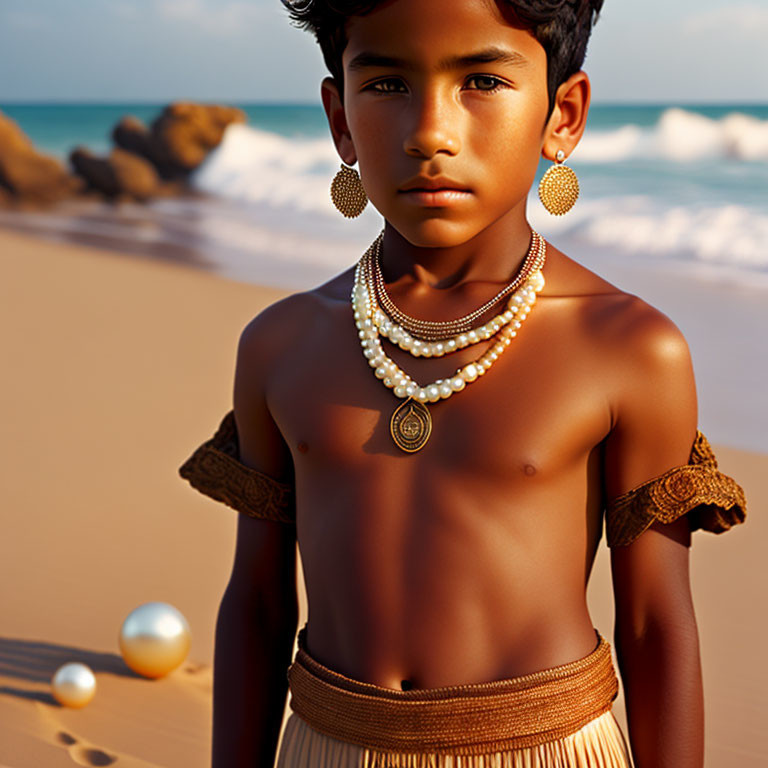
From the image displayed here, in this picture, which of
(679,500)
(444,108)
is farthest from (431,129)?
(679,500)

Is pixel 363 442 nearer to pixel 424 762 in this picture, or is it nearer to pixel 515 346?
pixel 515 346

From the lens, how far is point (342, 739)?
1.82 m

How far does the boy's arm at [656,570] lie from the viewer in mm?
1766

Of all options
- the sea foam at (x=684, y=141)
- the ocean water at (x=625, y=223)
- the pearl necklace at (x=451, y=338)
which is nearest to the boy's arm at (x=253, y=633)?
the pearl necklace at (x=451, y=338)

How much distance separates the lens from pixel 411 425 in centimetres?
179

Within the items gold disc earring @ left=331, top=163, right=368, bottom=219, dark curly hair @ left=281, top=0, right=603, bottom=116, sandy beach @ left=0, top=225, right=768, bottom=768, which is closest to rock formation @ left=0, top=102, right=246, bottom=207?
sandy beach @ left=0, top=225, right=768, bottom=768

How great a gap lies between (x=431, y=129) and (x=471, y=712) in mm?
824

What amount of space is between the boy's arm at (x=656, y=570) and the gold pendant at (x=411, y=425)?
0.90 ft

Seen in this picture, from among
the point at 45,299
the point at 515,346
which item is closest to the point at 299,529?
the point at 515,346

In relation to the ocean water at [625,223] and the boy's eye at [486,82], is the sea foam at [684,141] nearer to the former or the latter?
the ocean water at [625,223]

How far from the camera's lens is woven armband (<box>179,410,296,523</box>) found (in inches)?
79.2

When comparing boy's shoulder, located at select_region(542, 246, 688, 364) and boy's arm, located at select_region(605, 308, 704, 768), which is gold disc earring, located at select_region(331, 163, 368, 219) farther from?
boy's arm, located at select_region(605, 308, 704, 768)

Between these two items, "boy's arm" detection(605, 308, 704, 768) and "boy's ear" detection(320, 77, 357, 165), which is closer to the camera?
"boy's arm" detection(605, 308, 704, 768)

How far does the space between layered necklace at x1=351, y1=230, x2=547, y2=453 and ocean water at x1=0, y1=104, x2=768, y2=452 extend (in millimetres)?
5601
